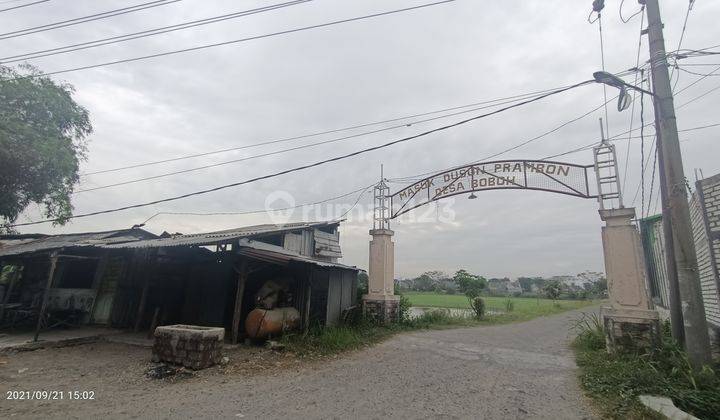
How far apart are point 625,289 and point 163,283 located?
12.9 metres

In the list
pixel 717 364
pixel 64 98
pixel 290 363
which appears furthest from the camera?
pixel 64 98

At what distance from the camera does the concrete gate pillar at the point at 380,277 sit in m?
12.2

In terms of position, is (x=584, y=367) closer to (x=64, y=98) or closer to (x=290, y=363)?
(x=290, y=363)

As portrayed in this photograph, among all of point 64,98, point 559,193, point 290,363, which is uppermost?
point 64,98

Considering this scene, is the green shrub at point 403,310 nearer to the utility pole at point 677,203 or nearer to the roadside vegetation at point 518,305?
the utility pole at point 677,203

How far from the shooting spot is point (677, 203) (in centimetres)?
585

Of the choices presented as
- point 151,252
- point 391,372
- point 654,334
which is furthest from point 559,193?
point 151,252

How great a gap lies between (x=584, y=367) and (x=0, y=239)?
22571 mm

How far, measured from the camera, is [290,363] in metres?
7.79

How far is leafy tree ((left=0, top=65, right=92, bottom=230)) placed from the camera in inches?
585

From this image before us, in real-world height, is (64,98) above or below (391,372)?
above

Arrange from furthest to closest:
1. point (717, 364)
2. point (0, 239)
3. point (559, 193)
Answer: point (0, 239) < point (559, 193) < point (717, 364)

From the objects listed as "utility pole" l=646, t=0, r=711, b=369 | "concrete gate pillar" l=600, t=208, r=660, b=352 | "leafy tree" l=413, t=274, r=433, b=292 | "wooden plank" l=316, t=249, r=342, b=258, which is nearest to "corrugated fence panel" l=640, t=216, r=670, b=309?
"concrete gate pillar" l=600, t=208, r=660, b=352

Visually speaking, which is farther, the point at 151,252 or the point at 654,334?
the point at 151,252
